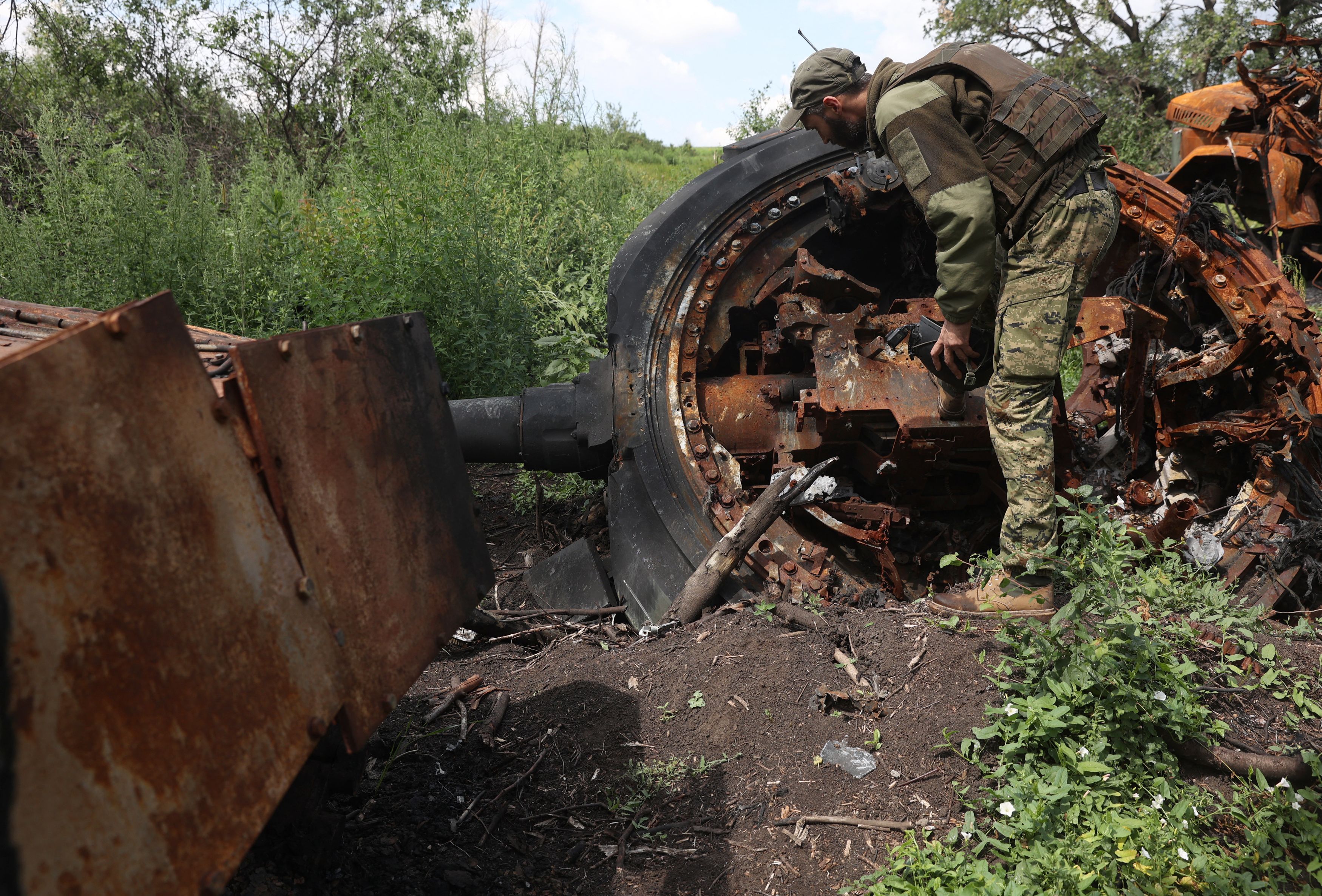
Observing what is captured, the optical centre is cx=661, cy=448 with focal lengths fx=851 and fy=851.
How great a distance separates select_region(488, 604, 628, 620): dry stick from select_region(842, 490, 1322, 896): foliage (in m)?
1.63

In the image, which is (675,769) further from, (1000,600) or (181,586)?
(181,586)

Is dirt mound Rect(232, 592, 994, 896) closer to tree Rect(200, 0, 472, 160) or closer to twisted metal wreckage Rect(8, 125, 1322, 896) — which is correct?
twisted metal wreckage Rect(8, 125, 1322, 896)

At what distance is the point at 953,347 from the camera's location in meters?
3.50

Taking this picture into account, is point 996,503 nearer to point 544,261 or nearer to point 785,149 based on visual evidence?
point 785,149

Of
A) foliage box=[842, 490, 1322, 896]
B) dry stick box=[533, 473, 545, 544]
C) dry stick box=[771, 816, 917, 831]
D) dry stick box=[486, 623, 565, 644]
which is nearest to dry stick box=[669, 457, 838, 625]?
dry stick box=[486, 623, 565, 644]

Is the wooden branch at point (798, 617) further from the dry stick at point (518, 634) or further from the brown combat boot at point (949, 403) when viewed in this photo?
the brown combat boot at point (949, 403)

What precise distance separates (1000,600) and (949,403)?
0.98 metres

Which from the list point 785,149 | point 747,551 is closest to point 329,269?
point 785,149

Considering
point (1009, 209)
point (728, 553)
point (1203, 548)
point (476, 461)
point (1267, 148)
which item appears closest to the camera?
point (1009, 209)

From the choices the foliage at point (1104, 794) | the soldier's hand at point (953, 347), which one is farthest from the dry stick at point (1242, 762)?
the soldier's hand at point (953, 347)

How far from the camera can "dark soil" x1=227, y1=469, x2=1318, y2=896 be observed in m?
2.19

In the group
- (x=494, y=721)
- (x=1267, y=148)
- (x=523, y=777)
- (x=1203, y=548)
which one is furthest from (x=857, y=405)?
(x=1267, y=148)

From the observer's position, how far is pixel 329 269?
5.67 metres

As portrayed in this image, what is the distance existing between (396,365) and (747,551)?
1.98 m
